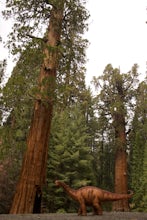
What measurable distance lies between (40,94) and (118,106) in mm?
15281

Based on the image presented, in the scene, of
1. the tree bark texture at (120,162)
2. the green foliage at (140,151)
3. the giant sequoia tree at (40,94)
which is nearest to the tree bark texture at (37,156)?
the giant sequoia tree at (40,94)

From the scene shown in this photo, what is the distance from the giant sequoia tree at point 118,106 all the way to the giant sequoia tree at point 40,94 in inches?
545

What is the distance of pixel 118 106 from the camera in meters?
22.3

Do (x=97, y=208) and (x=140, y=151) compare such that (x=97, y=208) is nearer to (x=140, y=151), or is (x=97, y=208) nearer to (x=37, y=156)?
(x=37, y=156)

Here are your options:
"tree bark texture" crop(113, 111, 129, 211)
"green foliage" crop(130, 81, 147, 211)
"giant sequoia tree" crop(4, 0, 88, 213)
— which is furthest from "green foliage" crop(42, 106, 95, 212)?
"giant sequoia tree" crop(4, 0, 88, 213)

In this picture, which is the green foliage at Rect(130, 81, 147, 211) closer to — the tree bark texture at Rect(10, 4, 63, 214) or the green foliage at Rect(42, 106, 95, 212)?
the green foliage at Rect(42, 106, 95, 212)

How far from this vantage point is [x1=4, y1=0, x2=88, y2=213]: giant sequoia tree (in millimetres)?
7246

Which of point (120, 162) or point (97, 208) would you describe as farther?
point (120, 162)

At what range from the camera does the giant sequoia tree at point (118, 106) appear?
878 inches

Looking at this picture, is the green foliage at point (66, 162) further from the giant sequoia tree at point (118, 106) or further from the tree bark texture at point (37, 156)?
the tree bark texture at point (37, 156)

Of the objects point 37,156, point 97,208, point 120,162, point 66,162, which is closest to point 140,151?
point 120,162

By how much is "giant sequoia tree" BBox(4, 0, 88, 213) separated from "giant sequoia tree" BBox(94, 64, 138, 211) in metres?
13.9

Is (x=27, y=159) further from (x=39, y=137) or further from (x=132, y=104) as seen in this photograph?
(x=132, y=104)

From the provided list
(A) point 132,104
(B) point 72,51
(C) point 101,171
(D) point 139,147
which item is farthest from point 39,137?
(C) point 101,171
